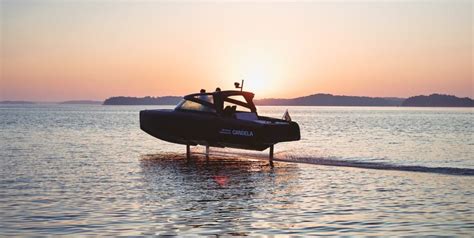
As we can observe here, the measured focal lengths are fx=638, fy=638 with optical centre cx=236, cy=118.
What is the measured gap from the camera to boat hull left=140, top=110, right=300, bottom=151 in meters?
24.9

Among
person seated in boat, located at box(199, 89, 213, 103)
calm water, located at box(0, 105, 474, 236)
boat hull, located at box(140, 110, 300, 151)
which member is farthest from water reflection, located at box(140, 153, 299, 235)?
person seated in boat, located at box(199, 89, 213, 103)

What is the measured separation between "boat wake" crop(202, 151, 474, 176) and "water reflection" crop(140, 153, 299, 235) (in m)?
1.92

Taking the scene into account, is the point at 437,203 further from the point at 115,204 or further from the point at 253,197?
the point at 115,204

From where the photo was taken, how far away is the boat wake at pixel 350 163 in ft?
76.2

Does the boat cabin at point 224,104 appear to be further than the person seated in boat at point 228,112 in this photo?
Yes

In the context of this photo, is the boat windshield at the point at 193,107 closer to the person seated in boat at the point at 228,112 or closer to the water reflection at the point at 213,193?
the person seated in boat at the point at 228,112

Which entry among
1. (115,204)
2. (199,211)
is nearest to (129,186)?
(115,204)

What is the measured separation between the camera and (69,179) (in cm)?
1944

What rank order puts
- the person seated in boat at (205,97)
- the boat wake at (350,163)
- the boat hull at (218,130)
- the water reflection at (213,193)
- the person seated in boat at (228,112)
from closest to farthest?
the water reflection at (213,193) → the boat wake at (350,163) → the boat hull at (218,130) → the person seated in boat at (228,112) → the person seated in boat at (205,97)

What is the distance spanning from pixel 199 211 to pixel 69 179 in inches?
278

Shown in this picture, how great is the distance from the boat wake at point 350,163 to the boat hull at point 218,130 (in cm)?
221

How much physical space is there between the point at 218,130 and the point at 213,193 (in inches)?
364

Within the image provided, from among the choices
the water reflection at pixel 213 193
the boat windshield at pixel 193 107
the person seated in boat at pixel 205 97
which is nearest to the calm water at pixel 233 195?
the water reflection at pixel 213 193

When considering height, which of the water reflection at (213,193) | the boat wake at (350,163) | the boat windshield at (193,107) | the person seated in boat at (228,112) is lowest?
the boat wake at (350,163)
